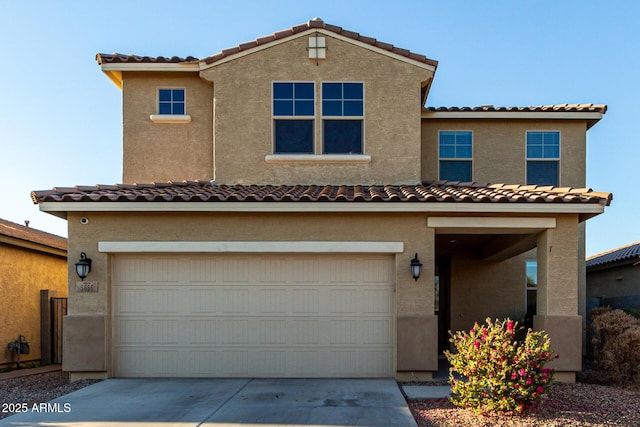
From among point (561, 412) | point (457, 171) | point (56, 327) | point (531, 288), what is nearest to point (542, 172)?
point (457, 171)

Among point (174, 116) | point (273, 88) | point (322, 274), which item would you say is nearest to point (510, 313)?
point (322, 274)

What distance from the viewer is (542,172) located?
1302 centimetres

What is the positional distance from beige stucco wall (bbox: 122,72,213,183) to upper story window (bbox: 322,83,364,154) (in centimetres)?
281

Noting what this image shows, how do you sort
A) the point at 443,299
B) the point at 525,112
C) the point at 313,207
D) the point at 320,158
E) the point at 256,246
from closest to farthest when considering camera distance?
Result: the point at 313,207
the point at 256,246
the point at 320,158
the point at 525,112
the point at 443,299

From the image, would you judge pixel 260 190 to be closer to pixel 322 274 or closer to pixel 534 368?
pixel 322 274

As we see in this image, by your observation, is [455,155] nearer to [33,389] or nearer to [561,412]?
[561,412]

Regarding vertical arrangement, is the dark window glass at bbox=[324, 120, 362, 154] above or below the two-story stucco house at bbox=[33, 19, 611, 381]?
above

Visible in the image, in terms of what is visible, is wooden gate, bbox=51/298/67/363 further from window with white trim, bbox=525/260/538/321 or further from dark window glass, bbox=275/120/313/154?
window with white trim, bbox=525/260/538/321

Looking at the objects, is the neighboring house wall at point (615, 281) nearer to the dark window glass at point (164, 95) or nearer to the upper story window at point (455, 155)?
the upper story window at point (455, 155)

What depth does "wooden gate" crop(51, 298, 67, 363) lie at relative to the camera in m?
13.3

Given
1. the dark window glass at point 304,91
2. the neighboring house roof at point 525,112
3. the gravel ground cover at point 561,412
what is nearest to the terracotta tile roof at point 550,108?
the neighboring house roof at point 525,112

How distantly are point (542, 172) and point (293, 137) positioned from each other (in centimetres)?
662

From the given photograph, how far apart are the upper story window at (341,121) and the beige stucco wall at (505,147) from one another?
241 cm

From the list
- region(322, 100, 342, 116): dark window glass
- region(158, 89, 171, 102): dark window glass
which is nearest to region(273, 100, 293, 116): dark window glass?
region(322, 100, 342, 116): dark window glass
